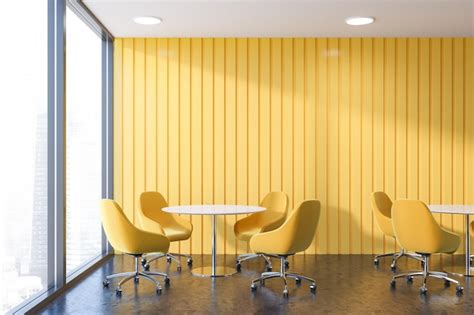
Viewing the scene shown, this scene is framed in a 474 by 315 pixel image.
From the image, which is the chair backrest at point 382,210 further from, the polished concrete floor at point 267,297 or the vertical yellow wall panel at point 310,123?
the vertical yellow wall panel at point 310,123

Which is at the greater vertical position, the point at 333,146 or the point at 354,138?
the point at 354,138

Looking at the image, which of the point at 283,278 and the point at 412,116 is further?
the point at 412,116

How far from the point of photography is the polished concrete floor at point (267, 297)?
445cm

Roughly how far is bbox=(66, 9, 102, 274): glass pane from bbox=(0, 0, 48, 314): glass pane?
71 centimetres

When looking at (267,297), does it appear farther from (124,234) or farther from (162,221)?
(162,221)

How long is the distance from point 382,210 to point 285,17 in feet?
8.55

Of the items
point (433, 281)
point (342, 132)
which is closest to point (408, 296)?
point (433, 281)

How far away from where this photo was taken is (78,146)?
602 cm

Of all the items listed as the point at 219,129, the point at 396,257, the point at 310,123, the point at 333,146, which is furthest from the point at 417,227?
the point at 219,129

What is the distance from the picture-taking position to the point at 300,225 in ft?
16.3

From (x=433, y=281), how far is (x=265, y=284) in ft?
5.69

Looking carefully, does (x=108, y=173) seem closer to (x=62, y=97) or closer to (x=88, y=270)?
(x=88, y=270)

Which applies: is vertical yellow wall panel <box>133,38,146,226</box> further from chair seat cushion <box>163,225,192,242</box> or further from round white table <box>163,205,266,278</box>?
round white table <box>163,205,266,278</box>

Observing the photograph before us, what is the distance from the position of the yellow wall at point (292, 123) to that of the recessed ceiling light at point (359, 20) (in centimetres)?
81
